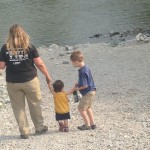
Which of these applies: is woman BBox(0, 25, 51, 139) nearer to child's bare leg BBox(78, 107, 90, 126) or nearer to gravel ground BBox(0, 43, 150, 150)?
gravel ground BBox(0, 43, 150, 150)

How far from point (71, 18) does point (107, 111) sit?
22.8m

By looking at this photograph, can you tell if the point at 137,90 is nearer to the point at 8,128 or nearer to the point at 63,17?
the point at 8,128

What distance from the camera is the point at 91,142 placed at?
7.95 metres

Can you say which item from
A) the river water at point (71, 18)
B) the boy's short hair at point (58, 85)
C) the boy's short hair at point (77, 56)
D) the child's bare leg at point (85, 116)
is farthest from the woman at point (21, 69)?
the river water at point (71, 18)

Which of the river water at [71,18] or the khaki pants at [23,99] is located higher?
the khaki pants at [23,99]

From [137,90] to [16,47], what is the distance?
5.12 m

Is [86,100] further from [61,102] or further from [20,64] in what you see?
[20,64]

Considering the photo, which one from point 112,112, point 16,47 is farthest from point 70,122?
point 16,47

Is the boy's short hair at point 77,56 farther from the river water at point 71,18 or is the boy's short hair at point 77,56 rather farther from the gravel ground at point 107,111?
the river water at point 71,18

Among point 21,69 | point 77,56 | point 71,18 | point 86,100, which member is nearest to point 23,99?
point 21,69

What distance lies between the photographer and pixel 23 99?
8.30 metres

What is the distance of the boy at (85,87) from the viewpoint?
805cm

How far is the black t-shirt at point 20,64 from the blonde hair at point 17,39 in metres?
0.08

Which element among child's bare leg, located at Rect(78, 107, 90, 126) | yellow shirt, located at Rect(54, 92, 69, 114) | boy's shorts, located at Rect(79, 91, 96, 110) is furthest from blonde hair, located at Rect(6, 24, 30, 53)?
child's bare leg, located at Rect(78, 107, 90, 126)
